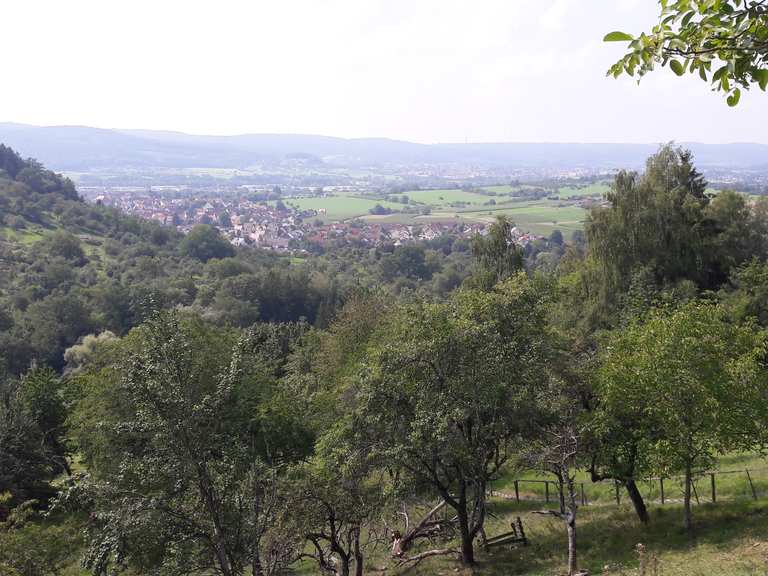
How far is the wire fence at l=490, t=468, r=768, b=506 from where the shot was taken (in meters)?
16.9

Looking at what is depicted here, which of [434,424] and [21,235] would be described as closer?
[434,424]

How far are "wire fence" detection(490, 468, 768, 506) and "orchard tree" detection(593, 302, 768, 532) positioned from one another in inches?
48.8

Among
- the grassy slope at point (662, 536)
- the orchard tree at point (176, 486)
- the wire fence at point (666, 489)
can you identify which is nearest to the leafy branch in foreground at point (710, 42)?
A: the orchard tree at point (176, 486)

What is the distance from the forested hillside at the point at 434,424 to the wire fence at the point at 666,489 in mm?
383

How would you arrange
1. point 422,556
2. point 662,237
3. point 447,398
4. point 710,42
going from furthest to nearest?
point 662,237 < point 422,556 < point 447,398 < point 710,42

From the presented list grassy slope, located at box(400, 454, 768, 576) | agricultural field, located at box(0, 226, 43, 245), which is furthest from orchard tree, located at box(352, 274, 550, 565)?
agricultural field, located at box(0, 226, 43, 245)

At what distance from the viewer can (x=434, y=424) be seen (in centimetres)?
1327

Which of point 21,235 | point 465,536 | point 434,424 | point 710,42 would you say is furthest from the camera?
point 21,235

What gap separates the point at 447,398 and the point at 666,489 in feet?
33.0

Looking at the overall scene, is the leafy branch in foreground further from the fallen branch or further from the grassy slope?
the fallen branch

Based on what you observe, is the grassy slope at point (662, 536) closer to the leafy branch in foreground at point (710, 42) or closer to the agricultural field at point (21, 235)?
the leafy branch in foreground at point (710, 42)

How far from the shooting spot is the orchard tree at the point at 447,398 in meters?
14.0

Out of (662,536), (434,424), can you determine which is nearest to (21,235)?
(434,424)

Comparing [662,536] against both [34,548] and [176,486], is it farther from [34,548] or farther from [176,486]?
[34,548]
